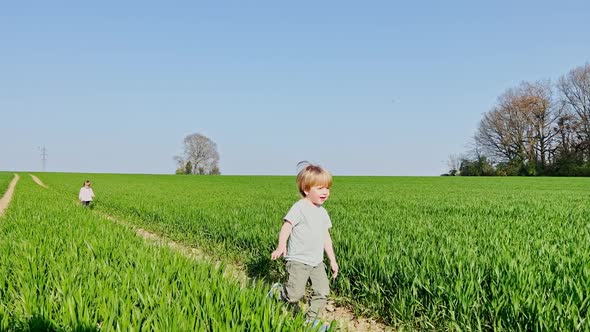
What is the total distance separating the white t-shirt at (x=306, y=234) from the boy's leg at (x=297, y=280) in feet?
0.18

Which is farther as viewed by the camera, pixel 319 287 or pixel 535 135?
pixel 535 135

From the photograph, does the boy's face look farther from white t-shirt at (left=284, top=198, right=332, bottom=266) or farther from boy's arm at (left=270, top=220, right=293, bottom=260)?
boy's arm at (left=270, top=220, right=293, bottom=260)

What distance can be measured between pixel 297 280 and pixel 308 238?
0.41 metres

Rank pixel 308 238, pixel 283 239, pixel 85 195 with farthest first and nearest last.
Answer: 1. pixel 85 195
2. pixel 308 238
3. pixel 283 239

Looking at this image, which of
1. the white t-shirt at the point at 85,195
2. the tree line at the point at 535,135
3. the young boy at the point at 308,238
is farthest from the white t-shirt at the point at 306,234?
the tree line at the point at 535,135

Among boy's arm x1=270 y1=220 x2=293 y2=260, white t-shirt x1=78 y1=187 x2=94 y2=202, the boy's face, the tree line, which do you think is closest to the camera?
boy's arm x1=270 y1=220 x2=293 y2=260

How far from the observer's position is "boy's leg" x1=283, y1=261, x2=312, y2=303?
3878 millimetres

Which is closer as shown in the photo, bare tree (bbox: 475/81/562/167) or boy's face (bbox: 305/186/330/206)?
boy's face (bbox: 305/186/330/206)

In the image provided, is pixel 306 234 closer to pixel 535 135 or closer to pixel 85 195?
pixel 85 195

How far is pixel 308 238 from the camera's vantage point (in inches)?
155

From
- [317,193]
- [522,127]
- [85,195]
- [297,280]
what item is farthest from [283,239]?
[522,127]

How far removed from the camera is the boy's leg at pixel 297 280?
388 centimetres

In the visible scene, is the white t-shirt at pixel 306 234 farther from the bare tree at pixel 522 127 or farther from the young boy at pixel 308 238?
the bare tree at pixel 522 127

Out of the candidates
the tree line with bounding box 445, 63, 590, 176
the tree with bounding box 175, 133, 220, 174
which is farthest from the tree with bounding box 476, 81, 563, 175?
the tree with bounding box 175, 133, 220, 174
